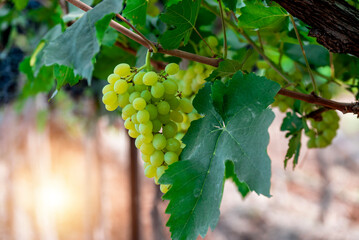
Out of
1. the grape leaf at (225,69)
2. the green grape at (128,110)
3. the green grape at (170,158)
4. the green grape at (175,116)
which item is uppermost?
the grape leaf at (225,69)

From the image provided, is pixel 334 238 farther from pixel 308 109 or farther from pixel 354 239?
pixel 308 109

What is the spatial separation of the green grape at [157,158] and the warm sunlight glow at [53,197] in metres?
2.23

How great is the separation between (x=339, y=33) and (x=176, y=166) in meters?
0.19

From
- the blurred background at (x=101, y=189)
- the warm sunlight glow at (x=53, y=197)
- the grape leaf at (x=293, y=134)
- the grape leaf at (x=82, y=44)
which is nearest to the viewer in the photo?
the grape leaf at (x=82, y=44)

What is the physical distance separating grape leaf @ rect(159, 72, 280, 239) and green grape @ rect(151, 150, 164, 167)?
21 mm

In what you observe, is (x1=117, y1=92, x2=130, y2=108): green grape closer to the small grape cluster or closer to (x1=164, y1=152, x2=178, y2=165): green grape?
(x1=164, y1=152, x2=178, y2=165): green grape

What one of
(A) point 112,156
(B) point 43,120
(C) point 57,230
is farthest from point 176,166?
(A) point 112,156

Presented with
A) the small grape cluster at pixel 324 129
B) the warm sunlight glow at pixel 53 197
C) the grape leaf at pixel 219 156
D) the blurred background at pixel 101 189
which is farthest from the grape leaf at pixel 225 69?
the warm sunlight glow at pixel 53 197

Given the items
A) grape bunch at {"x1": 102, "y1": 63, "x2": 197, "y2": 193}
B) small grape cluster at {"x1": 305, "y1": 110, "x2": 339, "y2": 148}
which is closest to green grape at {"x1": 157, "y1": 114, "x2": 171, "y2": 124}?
grape bunch at {"x1": 102, "y1": 63, "x2": 197, "y2": 193}

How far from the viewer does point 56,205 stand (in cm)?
240

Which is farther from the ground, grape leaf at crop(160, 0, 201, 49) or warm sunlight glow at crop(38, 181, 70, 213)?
grape leaf at crop(160, 0, 201, 49)

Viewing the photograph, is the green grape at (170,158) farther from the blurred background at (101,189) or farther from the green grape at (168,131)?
the blurred background at (101,189)

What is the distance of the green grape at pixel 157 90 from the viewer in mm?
296

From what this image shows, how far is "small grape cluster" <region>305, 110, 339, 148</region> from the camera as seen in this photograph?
465 mm
